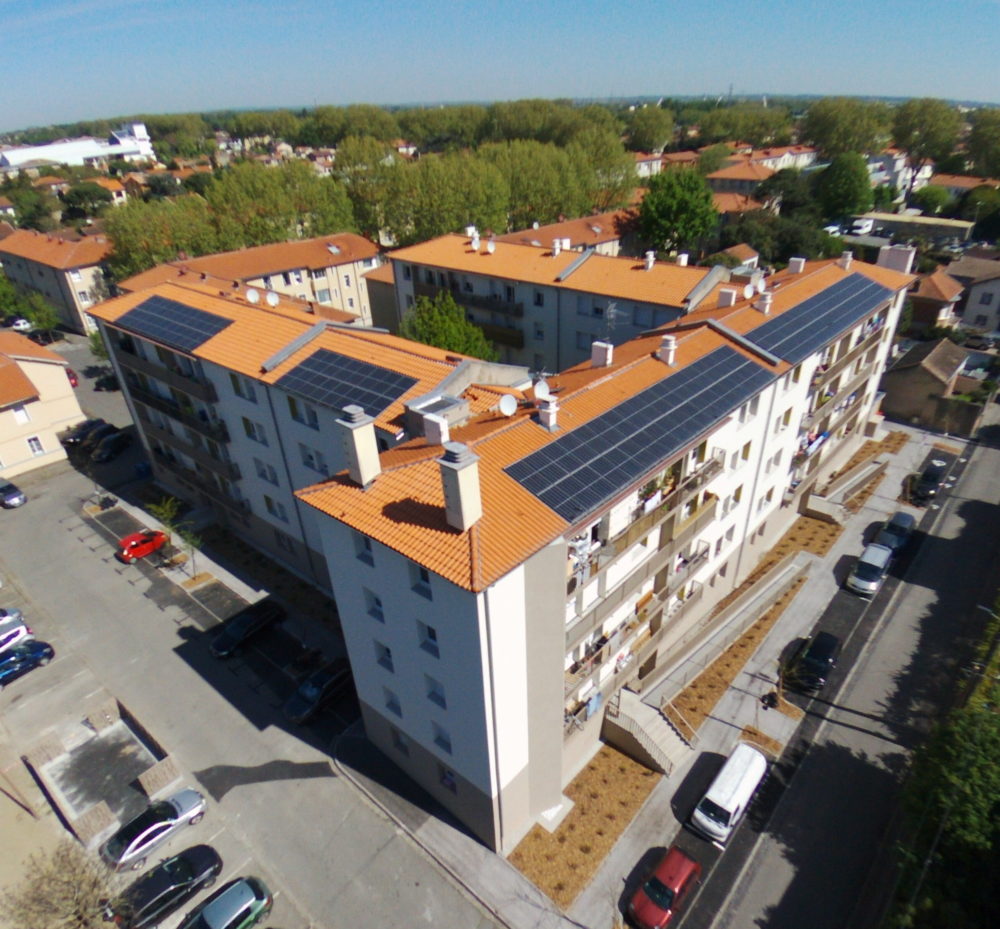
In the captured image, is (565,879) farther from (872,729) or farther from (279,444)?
(279,444)

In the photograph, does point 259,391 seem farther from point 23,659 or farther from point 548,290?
point 548,290

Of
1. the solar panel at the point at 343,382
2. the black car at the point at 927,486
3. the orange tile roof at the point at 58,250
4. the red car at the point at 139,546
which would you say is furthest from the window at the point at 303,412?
the orange tile roof at the point at 58,250

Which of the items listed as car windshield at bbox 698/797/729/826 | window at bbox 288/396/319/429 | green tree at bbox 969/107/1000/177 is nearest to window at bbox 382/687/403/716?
car windshield at bbox 698/797/729/826

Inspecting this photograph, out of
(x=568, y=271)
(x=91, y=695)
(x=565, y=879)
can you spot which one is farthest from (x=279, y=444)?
(x=568, y=271)

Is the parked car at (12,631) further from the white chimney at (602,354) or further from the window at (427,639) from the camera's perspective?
the white chimney at (602,354)

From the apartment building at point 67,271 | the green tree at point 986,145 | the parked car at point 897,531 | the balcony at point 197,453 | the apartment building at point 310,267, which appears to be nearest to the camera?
the balcony at point 197,453

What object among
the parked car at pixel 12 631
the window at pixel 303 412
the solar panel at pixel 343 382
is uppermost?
the solar panel at pixel 343 382
